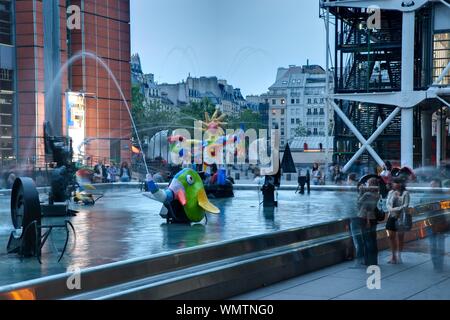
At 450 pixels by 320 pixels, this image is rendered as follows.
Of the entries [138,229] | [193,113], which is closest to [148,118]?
[193,113]

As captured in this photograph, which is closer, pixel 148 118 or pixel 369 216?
pixel 369 216

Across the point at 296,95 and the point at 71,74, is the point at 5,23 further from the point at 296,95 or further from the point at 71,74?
the point at 296,95

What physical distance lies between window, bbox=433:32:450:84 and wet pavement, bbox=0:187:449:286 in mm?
19379

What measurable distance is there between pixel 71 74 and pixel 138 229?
145ft

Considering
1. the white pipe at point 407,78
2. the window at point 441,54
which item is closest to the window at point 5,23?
the white pipe at point 407,78

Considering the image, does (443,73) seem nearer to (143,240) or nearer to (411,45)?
(411,45)

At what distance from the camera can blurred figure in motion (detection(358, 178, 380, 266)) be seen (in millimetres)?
11172

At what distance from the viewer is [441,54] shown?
40781 millimetres

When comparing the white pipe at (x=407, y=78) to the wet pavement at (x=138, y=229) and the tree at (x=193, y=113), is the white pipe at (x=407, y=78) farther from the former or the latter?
the tree at (x=193, y=113)

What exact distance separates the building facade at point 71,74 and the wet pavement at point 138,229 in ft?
82.8

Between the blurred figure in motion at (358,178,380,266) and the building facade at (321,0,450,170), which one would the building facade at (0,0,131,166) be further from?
the blurred figure in motion at (358,178,380,266)

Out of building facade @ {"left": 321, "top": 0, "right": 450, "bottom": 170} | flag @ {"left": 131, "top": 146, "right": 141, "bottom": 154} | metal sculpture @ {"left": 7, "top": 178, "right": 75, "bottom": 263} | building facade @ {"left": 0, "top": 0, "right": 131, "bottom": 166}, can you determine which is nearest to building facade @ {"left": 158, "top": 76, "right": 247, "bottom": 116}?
building facade @ {"left": 0, "top": 0, "right": 131, "bottom": 166}
